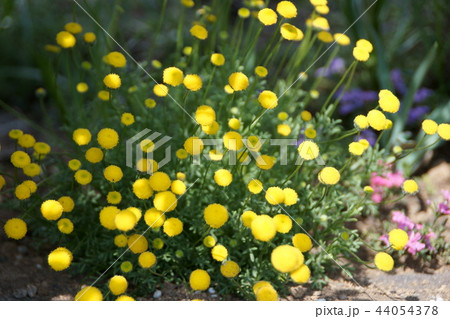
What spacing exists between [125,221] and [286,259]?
57 centimetres

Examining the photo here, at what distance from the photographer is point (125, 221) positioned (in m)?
1.63

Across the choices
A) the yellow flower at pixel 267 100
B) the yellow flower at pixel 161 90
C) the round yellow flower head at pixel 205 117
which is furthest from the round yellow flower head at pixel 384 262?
the yellow flower at pixel 161 90

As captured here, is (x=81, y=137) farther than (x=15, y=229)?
Yes

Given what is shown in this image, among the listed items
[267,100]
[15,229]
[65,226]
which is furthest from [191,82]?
[15,229]

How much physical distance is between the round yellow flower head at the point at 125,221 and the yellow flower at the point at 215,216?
0.86 ft

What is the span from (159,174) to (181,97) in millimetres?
891

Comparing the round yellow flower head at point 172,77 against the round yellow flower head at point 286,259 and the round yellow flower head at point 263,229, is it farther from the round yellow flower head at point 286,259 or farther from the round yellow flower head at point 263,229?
the round yellow flower head at point 286,259

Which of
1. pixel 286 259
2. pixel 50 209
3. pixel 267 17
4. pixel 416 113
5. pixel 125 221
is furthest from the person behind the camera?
pixel 416 113

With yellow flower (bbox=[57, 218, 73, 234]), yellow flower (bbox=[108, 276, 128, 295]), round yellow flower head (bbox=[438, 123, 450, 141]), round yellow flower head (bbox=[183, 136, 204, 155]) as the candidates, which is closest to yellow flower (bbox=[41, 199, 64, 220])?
yellow flower (bbox=[57, 218, 73, 234])

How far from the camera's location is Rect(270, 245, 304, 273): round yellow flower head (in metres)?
1.53

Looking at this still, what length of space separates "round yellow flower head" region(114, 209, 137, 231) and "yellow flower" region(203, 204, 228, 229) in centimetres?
26

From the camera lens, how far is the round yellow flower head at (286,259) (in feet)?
5.01

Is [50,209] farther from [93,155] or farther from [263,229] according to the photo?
[263,229]
